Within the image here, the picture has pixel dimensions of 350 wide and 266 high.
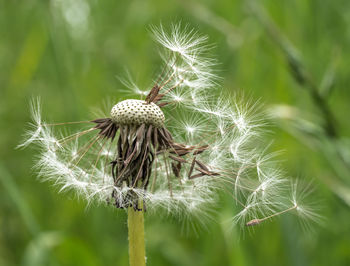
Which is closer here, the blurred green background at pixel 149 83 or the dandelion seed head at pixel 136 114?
the dandelion seed head at pixel 136 114

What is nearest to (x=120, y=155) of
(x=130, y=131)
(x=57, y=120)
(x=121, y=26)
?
(x=130, y=131)

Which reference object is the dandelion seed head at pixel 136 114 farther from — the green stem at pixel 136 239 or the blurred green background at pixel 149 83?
the blurred green background at pixel 149 83

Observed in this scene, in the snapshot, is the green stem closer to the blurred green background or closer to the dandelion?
the dandelion

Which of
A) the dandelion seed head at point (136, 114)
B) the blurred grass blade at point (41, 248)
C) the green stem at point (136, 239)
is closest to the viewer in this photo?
the green stem at point (136, 239)

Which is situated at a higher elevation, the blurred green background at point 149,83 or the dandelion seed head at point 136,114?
the blurred green background at point 149,83

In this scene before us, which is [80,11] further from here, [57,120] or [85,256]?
[85,256]

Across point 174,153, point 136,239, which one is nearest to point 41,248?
point 174,153

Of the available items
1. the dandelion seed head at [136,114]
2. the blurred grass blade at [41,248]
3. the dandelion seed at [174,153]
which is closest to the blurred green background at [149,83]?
the blurred grass blade at [41,248]
